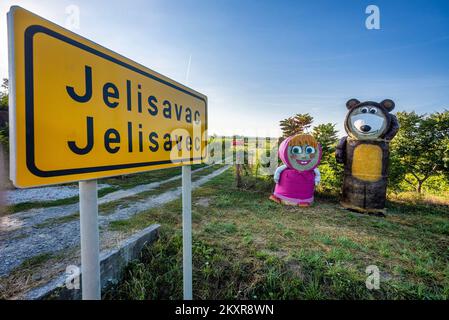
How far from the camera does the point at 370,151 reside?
488cm

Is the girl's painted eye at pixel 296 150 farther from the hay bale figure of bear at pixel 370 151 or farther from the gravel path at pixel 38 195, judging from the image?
the gravel path at pixel 38 195

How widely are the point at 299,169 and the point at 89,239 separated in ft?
17.2

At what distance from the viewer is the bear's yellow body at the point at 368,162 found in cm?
487

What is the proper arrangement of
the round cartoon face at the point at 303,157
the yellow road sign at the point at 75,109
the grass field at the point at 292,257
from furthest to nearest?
the round cartoon face at the point at 303,157, the grass field at the point at 292,257, the yellow road sign at the point at 75,109

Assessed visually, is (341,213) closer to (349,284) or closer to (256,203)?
(256,203)

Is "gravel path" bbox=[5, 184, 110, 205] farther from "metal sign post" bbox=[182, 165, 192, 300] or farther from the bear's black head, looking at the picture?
the bear's black head

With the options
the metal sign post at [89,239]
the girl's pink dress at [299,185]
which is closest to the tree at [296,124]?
the girl's pink dress at [299,185]

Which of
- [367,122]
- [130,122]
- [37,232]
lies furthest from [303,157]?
[37,232]

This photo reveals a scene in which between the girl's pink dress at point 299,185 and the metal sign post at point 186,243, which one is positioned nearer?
the metal sign post at point 186,243

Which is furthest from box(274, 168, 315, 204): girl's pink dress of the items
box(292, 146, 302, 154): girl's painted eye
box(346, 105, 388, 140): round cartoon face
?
box(346, 105, 388, 140): round cartoon face

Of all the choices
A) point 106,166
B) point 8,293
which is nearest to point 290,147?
point 106,166

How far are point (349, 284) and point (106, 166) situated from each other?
2.59 meters

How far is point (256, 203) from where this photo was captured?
551 cm

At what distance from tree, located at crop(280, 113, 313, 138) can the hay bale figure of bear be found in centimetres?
129
